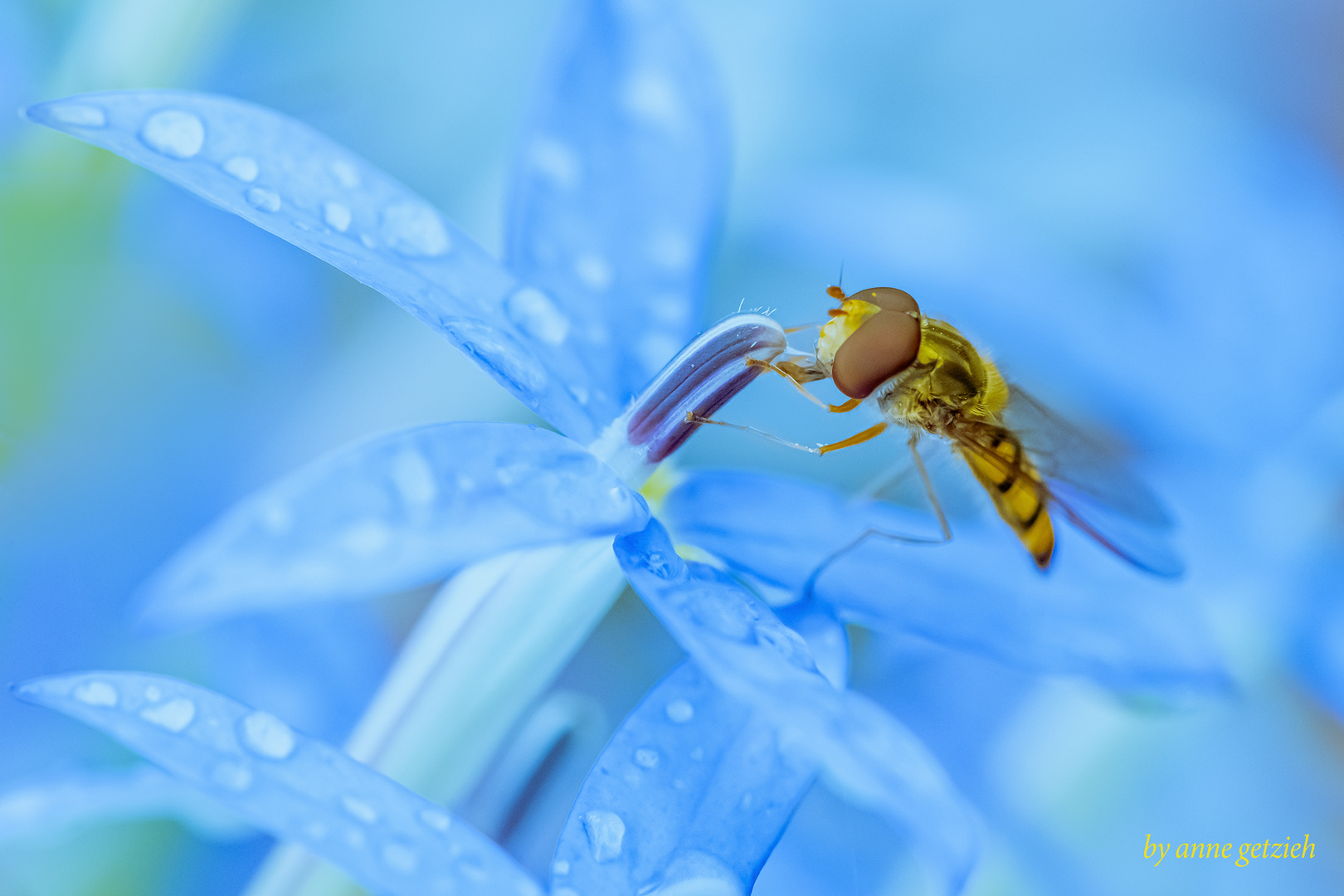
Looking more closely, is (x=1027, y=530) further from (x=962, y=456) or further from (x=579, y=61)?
(x=579, y=61)

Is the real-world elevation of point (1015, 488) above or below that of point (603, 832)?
above

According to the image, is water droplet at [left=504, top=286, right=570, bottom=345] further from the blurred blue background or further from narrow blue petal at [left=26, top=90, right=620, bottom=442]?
the blurred blue background

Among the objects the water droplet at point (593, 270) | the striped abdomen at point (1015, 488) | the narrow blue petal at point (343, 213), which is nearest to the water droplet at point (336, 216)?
the narrow blue petal at point (343, 213)

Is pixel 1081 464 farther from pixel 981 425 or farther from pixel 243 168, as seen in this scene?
pixel 243 168

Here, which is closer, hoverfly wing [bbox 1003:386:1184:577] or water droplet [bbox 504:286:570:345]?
water droplet [bbox 504:286:570:345]

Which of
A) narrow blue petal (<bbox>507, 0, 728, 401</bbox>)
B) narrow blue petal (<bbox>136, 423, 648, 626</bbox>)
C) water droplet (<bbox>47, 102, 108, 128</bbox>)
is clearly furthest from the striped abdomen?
water droplet (<bbox>47, 102, 108, 128</bbox>)

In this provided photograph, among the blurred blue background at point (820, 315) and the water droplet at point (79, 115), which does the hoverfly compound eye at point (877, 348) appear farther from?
the water droplet at point (79, 115)

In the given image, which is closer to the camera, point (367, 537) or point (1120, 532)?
point (367, 537)

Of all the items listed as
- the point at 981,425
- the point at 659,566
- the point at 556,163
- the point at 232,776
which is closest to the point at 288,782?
the point at 232,776
